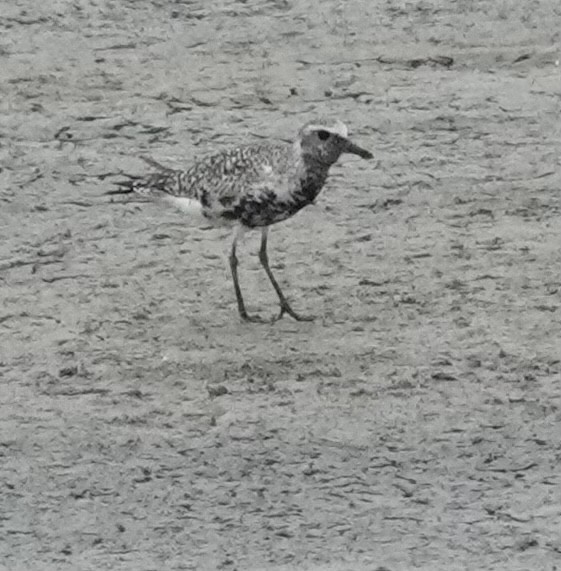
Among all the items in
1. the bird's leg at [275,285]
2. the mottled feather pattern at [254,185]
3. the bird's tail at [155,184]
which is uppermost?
the mottled feather pattern at [254,185]

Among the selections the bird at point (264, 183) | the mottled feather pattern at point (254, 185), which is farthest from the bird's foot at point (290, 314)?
the mottled feather pattern at point (254, 185)

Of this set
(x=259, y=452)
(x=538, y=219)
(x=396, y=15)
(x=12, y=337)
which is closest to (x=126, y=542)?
(x=259, y=452)

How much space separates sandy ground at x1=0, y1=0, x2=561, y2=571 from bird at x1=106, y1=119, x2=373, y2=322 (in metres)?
0.34

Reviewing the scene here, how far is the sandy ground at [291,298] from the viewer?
6.61m

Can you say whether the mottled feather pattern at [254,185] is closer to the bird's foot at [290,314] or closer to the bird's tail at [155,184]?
the bird's tail at [155,184]

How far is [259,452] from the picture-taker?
273 inches

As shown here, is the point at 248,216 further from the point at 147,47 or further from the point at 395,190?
the point at 147,47

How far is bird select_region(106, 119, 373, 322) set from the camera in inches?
303

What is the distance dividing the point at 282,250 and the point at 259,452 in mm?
1747

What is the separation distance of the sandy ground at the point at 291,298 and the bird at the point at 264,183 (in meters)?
0.34

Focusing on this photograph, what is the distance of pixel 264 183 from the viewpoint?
770cm

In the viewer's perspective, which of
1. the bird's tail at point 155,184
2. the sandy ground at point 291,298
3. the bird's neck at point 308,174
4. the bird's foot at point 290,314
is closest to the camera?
the sandy ground at point 291,298

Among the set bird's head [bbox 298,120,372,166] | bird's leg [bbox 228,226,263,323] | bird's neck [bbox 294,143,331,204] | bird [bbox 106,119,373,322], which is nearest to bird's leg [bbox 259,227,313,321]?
bird [bbox 106,119,373,322]

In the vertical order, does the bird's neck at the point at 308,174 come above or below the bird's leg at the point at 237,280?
above
